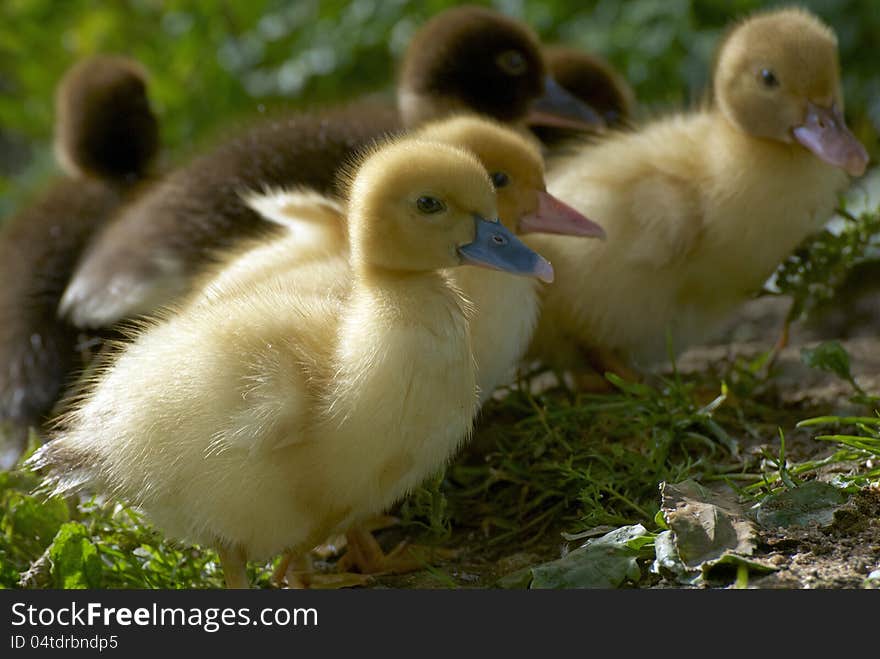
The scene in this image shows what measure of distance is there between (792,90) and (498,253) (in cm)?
107

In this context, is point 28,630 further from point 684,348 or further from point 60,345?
point 684,348

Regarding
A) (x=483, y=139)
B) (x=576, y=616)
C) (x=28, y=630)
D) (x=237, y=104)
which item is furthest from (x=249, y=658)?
(x=237, y=104)

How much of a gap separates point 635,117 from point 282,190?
4.09ft

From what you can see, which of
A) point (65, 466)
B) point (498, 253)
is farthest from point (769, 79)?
point (65, 466)

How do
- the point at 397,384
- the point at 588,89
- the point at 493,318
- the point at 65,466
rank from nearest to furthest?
the point at 397,384
the point at 65,466
the point at 493,318
the point at 588,89

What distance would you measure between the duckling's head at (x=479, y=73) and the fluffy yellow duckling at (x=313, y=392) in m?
1.21

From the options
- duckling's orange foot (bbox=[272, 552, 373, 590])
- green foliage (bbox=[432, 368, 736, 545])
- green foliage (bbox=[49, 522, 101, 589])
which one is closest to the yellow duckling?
green foliage (bbox=[432, 368, 736, 545])

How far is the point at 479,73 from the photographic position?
3.38m

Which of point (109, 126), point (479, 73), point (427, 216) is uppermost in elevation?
point (427, 216)

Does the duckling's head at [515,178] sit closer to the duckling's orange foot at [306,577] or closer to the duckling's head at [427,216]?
the duckling's head at [427,216]

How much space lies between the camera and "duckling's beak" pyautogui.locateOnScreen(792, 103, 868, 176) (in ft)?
9.20

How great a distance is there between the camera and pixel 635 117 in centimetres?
371

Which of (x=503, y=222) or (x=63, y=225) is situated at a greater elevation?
(x=503, y=222)

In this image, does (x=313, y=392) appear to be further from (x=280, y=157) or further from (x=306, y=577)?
(x=280, y=157)
